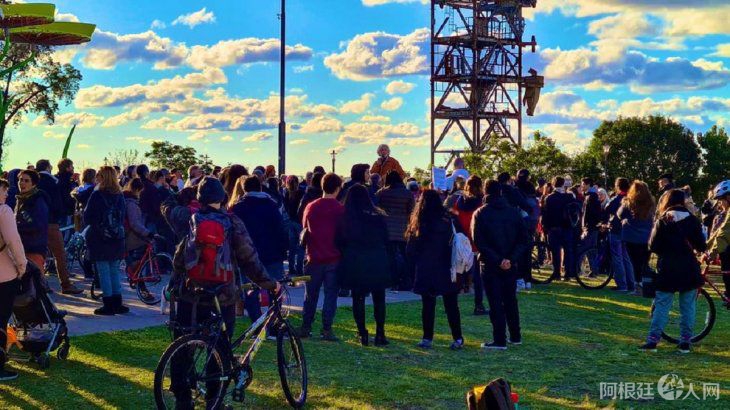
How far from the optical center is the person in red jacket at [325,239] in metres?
10.9

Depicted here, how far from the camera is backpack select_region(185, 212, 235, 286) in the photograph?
719 cm

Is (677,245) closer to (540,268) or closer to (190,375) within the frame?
(190,375)

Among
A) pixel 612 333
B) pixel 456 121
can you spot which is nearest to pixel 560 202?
pixel 612 333

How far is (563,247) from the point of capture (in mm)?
17938

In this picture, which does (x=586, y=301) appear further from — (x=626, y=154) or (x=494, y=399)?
(x=626, y=154)

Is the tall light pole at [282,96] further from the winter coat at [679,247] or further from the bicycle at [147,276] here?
the winter coat at [679,247]

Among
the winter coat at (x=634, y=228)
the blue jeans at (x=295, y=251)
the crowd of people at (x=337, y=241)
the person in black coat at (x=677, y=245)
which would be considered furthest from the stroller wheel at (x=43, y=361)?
the winter coat at (x=634, y=228)

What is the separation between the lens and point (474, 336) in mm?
11828

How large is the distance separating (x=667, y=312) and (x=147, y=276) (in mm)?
7355

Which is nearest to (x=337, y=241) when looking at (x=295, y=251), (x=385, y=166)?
(x=385, y=166)

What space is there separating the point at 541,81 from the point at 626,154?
26.6 feet

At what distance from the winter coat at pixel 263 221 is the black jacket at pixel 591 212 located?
8516 mm

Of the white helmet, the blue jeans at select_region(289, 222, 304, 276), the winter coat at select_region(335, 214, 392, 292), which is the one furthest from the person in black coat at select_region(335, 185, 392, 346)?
the blue jeans at select_region(289, 222, 304, 276)

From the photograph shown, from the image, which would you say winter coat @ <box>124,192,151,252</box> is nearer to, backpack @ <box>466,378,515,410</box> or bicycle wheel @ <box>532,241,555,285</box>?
bicycle wheel @ <box>532,241,555,285</box>
